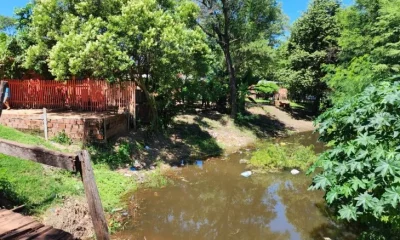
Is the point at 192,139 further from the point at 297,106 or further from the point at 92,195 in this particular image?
the point at 297,106

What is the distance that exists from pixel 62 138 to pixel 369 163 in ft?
32.1

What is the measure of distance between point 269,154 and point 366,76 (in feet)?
14.6

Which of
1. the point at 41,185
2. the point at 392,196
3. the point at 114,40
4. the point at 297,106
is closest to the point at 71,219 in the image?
the point at 41,185

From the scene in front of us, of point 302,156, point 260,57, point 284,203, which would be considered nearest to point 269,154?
point 302,156

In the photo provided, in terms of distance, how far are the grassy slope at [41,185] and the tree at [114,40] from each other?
3253 millimetres

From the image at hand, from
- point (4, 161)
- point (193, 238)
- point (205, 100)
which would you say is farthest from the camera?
point (205, 100)

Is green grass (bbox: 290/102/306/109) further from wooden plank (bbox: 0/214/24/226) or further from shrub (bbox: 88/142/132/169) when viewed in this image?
wooden plank (bbox: 0/214/24/226)

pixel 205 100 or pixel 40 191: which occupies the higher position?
pixel 205 100

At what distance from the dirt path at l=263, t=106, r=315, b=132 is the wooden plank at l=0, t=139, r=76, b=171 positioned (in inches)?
757

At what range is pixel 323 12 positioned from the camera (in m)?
22.6

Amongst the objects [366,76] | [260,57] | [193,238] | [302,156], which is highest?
[260,57]

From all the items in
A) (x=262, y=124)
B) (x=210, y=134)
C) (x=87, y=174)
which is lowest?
(x=210, y=134)

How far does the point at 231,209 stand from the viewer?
849cm

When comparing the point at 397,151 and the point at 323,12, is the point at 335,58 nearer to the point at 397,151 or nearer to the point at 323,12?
the point at 323,12
